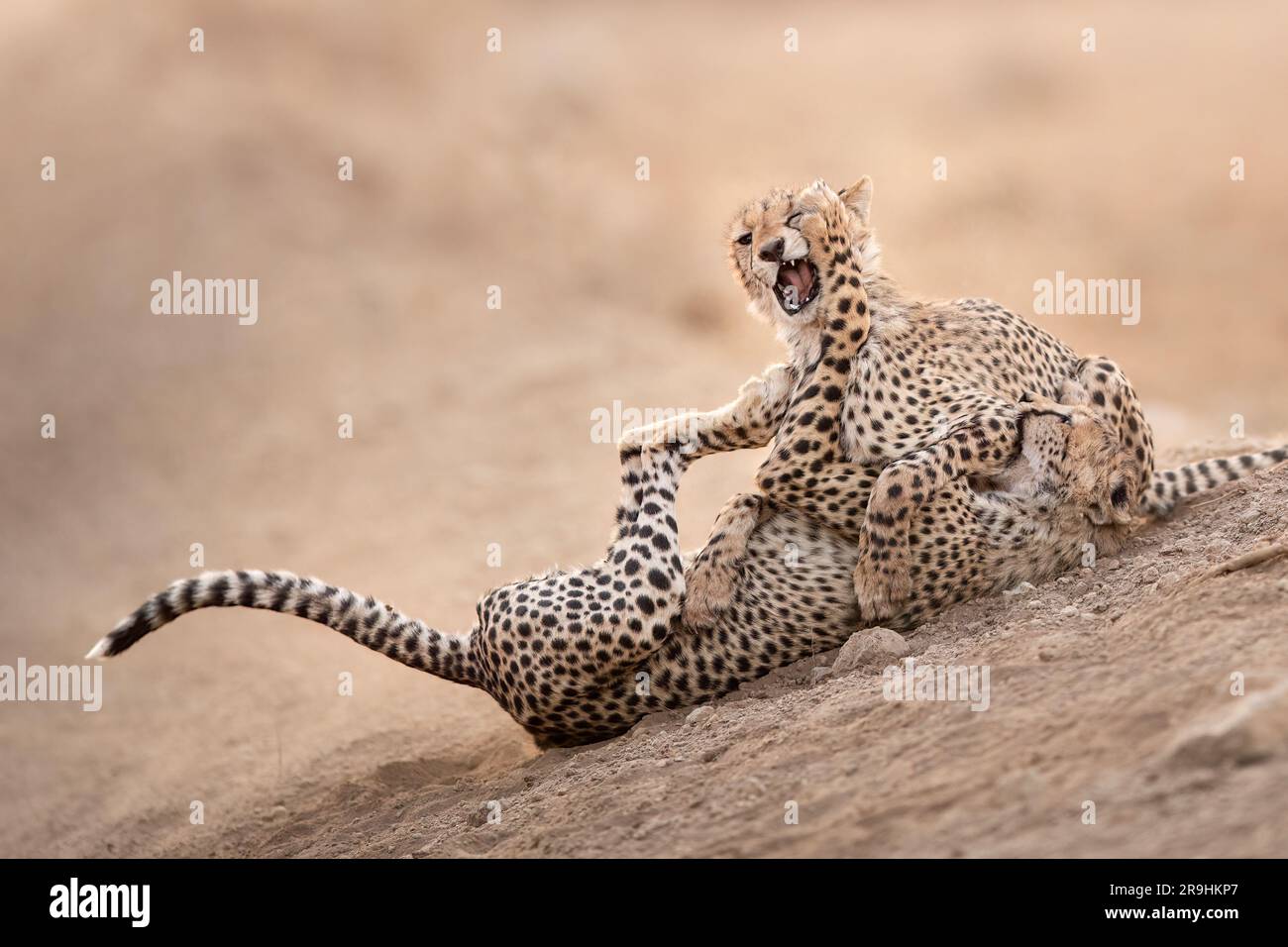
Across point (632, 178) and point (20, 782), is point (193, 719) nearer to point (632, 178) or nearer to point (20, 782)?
point (20, 782)

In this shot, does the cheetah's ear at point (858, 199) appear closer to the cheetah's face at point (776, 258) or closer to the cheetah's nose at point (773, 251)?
the cheetah's face at point (776, 258)

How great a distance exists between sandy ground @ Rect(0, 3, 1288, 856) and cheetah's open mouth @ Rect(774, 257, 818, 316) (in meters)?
1.53

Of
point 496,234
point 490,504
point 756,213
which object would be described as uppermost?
point 496,234

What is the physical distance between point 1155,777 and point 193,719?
6.55m

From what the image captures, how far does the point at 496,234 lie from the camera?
16.3 m

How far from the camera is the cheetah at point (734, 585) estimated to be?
5500 millimetres

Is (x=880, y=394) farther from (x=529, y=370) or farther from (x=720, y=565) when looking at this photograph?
(x=529, y=370)

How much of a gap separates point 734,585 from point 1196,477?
7.86ft

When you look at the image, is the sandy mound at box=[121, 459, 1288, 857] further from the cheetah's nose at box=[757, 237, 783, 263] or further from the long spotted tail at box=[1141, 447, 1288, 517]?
the cheetah's nose at box=[757, 237, 783, 263]

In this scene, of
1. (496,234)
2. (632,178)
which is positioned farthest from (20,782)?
(632,178)

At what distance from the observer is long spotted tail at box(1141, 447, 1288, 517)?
6.25m

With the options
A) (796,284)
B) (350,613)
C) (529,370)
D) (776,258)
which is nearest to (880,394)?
(796,284)

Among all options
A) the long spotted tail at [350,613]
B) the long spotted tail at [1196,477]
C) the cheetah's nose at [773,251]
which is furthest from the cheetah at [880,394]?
the long spotted tail at [350,613]
